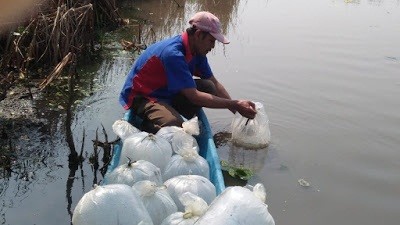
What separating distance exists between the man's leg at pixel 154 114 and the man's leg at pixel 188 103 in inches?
10.7

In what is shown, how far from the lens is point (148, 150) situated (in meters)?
3.01

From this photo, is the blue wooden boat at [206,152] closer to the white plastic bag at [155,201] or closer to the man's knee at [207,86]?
the man's knee at [207,86]

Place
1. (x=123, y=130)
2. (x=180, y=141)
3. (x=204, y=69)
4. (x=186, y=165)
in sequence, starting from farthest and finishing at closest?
(x=204, y=69), (x=123, y=130), (x=180, y=141), (x=186, y=165)

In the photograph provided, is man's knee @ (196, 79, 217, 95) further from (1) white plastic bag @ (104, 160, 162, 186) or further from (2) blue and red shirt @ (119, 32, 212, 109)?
(1) white plastic bag @ (104, 160, 162, 186)

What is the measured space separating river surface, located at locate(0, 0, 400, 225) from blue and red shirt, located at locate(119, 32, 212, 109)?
0.65 m

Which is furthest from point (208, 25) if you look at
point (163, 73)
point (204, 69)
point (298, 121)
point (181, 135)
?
Result: point (298, 121)

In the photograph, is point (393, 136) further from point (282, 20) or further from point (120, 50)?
point (282, 20)

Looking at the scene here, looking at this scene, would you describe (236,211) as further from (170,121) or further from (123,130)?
(170,121)

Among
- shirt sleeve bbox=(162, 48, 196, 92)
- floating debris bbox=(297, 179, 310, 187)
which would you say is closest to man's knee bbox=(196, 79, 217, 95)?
shirt sleeve bbox=(162, 48, 196, 92)

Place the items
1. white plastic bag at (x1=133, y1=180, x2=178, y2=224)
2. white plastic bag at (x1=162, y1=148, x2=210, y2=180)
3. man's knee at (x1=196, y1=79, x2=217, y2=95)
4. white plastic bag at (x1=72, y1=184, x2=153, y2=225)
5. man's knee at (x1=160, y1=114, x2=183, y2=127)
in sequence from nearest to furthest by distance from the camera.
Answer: white plastic bag at (x1=72, y1=184, x2=153, y2=225) → white plastic bag at (x1=133, y1=180, x2=178, y2=224) → white plastic bag at (x1=162, y1=148, x2=210, y2=180) → man's knee at (x1=160, y1=114, x2=183, y2=127) → man's knee at (x1=196, y1=79, x2=217, y2=95)

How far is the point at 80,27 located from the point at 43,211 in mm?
3460

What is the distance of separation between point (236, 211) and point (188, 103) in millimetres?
2356

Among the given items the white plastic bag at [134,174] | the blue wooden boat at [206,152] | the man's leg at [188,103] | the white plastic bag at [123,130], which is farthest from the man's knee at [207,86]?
the white plastic bag at [134,174]

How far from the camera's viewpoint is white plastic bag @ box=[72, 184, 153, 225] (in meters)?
2.24
